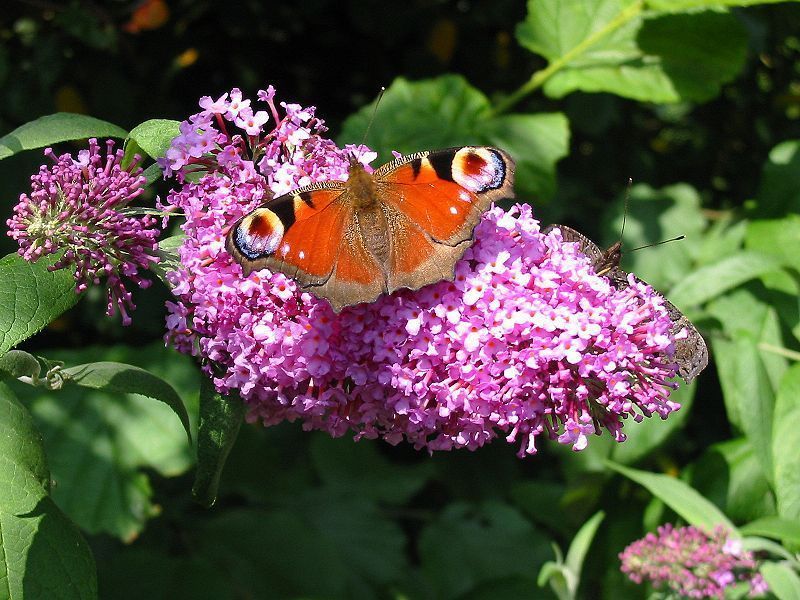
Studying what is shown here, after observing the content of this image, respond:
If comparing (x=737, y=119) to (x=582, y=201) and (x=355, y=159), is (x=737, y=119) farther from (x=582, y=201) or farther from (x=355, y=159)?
(x=355, y=159)

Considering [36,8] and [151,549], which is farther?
[36,8]

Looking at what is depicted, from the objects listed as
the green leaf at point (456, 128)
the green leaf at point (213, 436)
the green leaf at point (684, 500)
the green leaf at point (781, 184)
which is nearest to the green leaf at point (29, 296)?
the green leaf at point (213, 436)

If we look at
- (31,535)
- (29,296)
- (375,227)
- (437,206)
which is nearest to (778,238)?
(437,206)

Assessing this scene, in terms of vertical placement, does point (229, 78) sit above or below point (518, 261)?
below

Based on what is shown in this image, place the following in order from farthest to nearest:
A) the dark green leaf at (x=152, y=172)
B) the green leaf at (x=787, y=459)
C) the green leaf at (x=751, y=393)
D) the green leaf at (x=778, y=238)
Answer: the green leaf at (x=778, y=238) → the green leaf at (x=751, y=393) → the green leaf at (x=787, y=459) → the dark green leaf at (x=152, y=172)

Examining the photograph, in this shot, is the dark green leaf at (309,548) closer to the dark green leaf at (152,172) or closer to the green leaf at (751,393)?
the green leaf at (751,393)

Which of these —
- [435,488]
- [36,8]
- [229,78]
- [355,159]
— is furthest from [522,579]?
[36,8]
